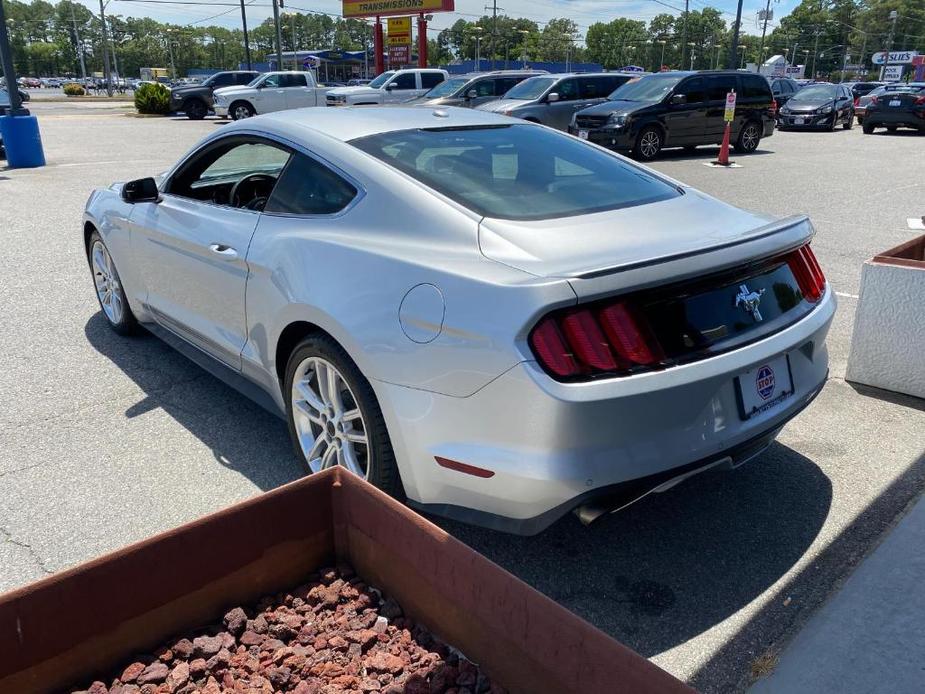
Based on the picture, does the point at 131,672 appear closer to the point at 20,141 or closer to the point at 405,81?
the point at 20,141

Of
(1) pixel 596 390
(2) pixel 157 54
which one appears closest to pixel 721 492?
(1) pixel 596 390

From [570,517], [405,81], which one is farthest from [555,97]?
[570,517]

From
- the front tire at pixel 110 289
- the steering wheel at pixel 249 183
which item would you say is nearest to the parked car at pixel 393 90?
the front tire at pixel 110 289

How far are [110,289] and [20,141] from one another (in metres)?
11.7

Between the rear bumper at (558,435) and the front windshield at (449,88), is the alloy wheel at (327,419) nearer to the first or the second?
the rear bumper at (558,435)

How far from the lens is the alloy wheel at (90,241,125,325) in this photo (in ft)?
17.0

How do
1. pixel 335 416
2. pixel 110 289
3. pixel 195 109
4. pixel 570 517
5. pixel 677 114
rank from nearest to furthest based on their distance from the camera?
pixel 335 416 < pixel 570 517 < pixel 110 289 < pixel 677 114 < pixel 195 109

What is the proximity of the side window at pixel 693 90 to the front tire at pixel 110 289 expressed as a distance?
46.7 feet

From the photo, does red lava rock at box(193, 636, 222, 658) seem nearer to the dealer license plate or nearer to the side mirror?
the dealer license plate

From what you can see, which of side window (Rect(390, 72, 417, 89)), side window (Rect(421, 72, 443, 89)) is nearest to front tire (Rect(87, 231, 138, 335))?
side window (Rect(390, 72, 417, 89))

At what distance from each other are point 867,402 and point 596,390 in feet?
8.98

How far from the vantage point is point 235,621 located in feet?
6.97

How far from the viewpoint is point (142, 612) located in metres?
1.97

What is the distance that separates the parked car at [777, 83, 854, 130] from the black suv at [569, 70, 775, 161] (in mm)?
7876
